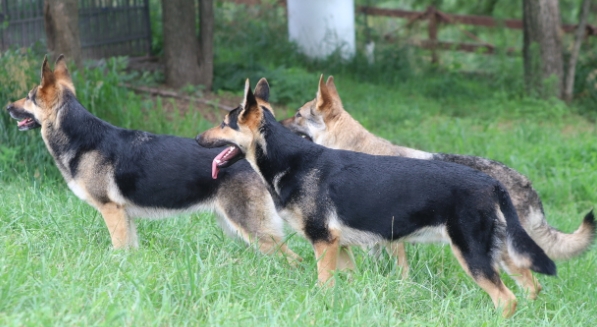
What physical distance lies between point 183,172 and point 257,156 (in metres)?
0.93

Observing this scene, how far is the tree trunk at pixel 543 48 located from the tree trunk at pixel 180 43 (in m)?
6.65

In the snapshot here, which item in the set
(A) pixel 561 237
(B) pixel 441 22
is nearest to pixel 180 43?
(B) pixel 441 22

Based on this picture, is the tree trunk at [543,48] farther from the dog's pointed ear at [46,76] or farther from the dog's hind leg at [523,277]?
the dog's pointed ear at [46,76]

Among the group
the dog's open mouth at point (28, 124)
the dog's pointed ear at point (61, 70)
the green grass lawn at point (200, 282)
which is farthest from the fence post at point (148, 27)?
the dog's open mouth at point (28, 124)

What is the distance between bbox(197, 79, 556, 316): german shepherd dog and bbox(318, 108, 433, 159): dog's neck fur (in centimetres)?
131

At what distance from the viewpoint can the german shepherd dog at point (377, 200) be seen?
541cm

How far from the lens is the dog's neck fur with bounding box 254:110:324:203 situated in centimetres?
575

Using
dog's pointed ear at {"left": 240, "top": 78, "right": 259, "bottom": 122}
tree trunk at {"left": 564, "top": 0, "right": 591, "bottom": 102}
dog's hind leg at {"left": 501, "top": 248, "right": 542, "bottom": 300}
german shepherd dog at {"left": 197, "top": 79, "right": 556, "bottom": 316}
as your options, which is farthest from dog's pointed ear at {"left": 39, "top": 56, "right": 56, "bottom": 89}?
tree trunk at {"left": 564, "top": 0, "right": 591, "bottom": 102}

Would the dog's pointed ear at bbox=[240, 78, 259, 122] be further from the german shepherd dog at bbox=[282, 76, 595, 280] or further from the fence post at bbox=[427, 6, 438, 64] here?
the fence post at bbox=[427, 6, 438, 64]

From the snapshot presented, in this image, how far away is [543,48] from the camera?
14.9 metres

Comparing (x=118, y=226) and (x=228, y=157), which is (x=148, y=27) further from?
(x=228, y=157)

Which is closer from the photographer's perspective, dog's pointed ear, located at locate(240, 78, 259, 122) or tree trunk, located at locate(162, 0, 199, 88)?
dog's pointed ear, located at locate(240, 78, 259, 122)

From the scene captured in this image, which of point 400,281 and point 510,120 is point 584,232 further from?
point 510,120

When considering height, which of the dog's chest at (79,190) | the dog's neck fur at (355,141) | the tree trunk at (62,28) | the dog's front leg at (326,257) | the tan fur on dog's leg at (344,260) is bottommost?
the tan fur on dog's leg at (344,260)
